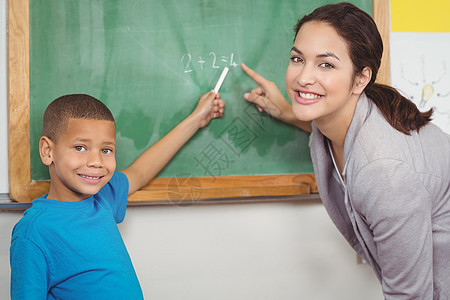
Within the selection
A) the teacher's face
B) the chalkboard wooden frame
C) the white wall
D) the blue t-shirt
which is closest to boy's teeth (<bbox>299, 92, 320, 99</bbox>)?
the teacher's face

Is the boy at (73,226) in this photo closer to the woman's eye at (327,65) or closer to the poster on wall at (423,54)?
the woman's eye at (327,65)

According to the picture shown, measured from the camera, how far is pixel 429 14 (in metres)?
1.39

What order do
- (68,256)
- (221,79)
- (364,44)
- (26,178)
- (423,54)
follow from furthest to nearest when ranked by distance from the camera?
(423,54)
(221,79)
(26,178)
(364,44)
(68,256)

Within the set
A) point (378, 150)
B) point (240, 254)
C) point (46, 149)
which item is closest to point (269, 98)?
point (378, 150)

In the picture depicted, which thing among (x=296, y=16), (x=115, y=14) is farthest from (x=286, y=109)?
(x=115, y=14)

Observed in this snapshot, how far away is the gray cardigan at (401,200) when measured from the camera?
0.91 metres

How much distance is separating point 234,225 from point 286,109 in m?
0.40

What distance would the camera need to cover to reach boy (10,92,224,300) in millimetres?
803

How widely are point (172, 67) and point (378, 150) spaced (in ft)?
2.07

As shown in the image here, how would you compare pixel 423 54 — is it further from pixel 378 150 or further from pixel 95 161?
pixel 95 161

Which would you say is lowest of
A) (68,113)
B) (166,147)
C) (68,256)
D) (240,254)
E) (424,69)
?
(240,254)

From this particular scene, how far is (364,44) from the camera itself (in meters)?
0.96

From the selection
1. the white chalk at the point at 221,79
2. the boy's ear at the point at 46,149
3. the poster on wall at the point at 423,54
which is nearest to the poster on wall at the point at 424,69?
the poster on wall at the point at 423,54

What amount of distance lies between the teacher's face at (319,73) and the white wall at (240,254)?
437mm
